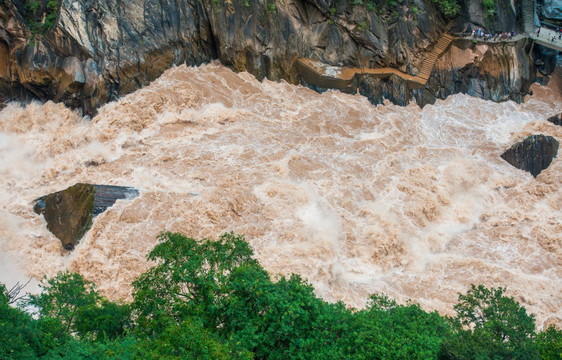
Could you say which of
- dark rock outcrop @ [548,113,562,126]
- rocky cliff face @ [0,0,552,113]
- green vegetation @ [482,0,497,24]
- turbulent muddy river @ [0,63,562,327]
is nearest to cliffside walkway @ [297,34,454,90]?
rocky cliff face @ [0,0,552,113]

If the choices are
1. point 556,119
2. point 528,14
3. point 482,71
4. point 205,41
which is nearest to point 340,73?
point 205,41

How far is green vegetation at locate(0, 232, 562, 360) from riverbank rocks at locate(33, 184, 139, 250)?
229 inches

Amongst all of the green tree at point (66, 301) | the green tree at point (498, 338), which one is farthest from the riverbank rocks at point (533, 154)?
the green tree at point (66, 301)

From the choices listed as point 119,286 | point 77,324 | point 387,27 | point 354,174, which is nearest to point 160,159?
point 119,286

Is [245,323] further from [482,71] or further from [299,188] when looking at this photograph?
[482,71]

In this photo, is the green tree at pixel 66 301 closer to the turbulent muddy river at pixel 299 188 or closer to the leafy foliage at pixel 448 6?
the turbulent muddy river at pixel 299 188

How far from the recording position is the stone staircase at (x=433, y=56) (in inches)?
1192

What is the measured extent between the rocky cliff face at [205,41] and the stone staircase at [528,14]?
2.95 ft

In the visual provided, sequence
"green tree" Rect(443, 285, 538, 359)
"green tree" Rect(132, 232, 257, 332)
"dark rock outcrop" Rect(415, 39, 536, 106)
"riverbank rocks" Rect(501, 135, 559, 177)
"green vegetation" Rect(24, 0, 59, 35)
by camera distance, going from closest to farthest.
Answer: "green tree" Rect(132, 232, 257, 332), "green tree" Rect(443, 285, 538, 359), "green vegetation" Rect(24, 0, 59, 35), "riverbank rocks" Rect(501, 135, 559, 177), "dark rock outcrop" Rect(415, 39, 536, 106)

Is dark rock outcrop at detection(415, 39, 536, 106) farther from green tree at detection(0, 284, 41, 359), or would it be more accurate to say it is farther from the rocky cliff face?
green tree at detection(0, 284, 41, 359)

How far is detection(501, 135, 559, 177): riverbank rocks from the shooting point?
26.1m

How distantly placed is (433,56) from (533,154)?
8.13 meters

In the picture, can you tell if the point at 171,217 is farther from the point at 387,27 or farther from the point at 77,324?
the point at 387,27

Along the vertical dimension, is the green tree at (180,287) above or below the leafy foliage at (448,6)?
below
